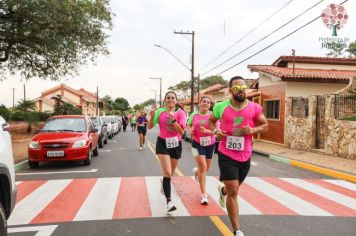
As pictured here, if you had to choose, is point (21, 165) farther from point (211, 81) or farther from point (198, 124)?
point (211, 81)

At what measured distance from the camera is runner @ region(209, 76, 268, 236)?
4.75 metres

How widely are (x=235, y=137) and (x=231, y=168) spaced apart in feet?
1.23

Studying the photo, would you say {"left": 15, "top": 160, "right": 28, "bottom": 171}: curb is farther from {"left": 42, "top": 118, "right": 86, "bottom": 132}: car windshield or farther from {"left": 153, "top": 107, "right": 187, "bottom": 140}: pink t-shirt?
{"left": 153, "top": 107, "right": 187, "bottom": 140}: pink t-shirt

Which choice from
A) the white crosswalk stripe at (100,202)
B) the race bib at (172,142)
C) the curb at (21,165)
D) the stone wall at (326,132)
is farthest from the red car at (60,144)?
the stone wall at (326,132)

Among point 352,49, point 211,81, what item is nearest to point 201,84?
point 211,81

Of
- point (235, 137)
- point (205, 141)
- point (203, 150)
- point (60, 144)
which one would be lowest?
point (60, 144)

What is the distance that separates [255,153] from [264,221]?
1251 centimetres

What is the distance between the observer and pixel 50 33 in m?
18.4

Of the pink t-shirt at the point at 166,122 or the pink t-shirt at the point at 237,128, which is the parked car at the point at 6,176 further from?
the pink t-shirt at the point at 166,122

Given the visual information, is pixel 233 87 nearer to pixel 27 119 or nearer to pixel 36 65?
pixel 36 65

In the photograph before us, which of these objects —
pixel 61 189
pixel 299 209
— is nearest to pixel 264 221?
pixel 299 209

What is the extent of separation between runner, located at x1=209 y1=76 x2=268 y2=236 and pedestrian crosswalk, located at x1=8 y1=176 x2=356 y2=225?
4.70 ft

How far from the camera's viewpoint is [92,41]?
2148cm

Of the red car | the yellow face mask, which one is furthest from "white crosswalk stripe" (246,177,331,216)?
the red car
